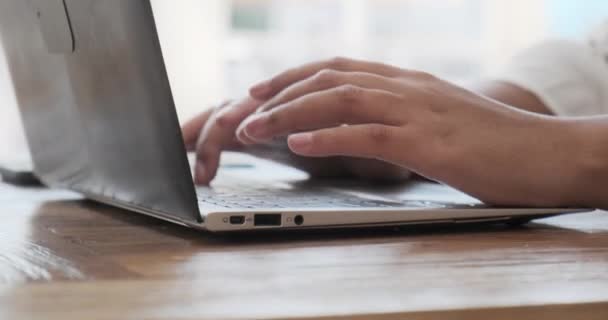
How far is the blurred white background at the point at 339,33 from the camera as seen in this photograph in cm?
304

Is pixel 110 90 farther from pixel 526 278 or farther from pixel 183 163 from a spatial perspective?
pixel 526 278

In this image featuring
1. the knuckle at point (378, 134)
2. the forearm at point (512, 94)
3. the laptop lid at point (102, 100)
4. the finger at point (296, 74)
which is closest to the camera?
the laptop lid at point (102, 100)

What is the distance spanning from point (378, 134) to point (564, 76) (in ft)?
2.06

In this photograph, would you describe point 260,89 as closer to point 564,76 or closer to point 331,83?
point 331,83

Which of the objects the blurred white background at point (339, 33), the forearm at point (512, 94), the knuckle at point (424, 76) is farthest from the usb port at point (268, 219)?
the blurred white background at point (339, 33)

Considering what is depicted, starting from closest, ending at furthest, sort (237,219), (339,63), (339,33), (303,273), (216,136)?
1. (303,273)
2. (237,219)
3. (339,63)
4. (216,136)
5. (339,33)

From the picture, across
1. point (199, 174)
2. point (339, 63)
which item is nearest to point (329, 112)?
point (339, 63)

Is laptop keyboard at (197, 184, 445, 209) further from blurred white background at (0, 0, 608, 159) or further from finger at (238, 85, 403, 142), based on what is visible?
blurred white background at (0, 0, 608, 159)

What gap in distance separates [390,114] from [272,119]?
0.31ft

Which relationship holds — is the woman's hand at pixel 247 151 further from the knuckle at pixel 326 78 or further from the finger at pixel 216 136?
the knuckle at pixel 326 78

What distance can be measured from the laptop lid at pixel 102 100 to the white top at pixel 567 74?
0.60 m

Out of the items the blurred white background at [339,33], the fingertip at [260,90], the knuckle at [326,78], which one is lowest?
the blurred white background at [339,33]

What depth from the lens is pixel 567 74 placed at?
3.93ft

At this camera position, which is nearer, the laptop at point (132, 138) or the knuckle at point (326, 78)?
the laptop at point (132, 138)
